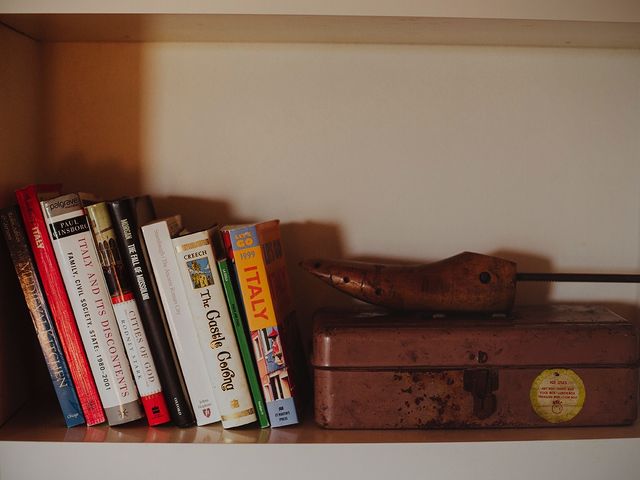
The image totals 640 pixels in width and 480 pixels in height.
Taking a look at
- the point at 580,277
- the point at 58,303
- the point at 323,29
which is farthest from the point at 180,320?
the point at 580,277

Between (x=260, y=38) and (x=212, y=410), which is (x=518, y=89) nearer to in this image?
(x=260, y=38)

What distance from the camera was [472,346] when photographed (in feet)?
2.99

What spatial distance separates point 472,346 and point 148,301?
18.6 inches

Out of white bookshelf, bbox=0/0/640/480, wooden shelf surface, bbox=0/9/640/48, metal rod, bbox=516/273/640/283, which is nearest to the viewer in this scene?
wooden shelf surface, bbox=0/9/640/48

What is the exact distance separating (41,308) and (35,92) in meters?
0.39

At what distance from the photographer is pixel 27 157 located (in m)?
1.05

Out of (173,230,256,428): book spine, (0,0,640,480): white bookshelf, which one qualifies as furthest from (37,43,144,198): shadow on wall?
(173,230,256,428): book spine

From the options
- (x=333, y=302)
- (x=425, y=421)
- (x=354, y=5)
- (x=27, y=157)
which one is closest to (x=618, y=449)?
(x=425, y=421)

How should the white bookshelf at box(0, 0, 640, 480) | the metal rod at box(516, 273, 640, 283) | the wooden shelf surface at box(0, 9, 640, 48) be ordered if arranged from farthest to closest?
1. the white bookshelf at box(0, 0, 640, 480)
2. the metal rod at box(516, 273, 640, 283)
3. the wooden shelf surface at box(0, 9, 640, 48)

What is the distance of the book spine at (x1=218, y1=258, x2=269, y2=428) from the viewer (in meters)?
0.91

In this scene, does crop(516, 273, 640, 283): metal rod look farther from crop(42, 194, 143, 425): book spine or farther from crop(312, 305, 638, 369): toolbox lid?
crop(42, 194, 143, 425): book spine

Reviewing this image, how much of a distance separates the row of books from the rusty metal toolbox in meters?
0.09

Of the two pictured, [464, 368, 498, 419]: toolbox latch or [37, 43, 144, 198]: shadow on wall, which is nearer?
[464, 368, 498, 419]: toolbox latch

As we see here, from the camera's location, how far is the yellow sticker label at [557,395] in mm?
918
